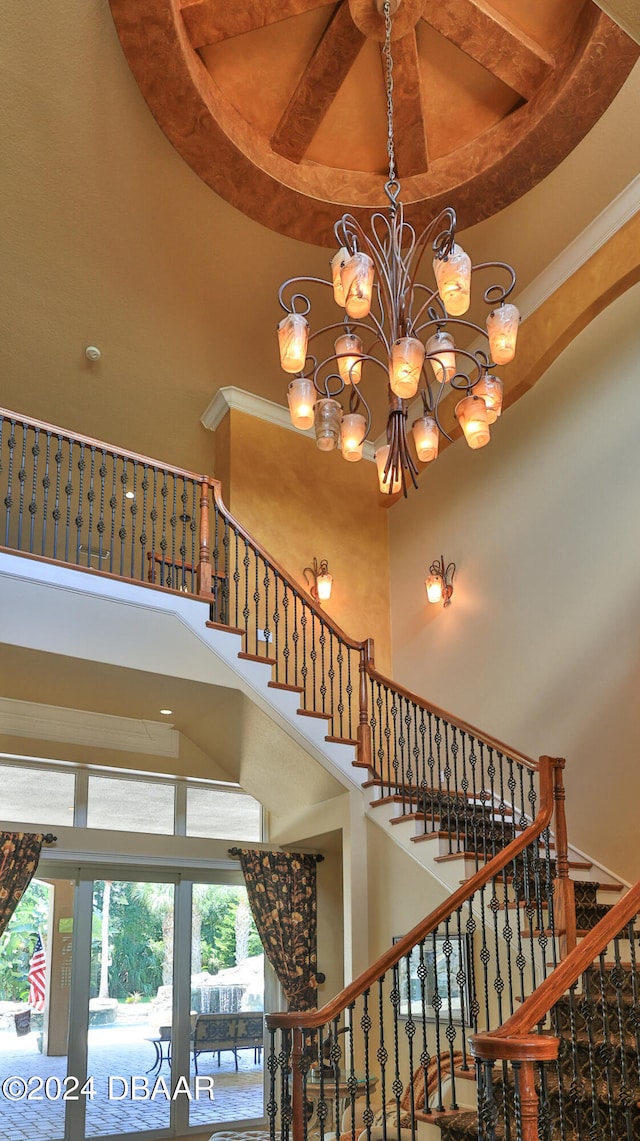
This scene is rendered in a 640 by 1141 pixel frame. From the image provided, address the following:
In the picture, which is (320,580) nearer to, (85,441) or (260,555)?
(260,555)

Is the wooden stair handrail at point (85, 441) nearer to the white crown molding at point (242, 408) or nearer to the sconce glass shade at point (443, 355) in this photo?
the white crown molding at point (242, 408)

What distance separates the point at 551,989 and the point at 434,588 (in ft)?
18.6

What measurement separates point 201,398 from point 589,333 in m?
3.97

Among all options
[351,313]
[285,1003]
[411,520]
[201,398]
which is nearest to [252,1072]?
[285,1003]

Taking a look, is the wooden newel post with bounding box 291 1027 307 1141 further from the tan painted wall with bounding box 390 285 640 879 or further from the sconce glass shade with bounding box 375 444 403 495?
the tan painted wall with bounding box 390 285 640 879

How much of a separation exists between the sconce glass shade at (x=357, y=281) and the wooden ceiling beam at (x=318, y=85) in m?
2.74

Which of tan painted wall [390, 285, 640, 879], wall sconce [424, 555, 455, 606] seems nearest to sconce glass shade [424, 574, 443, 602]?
wall sconce [424, 555, 455, 606]

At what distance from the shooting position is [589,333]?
7598 millimetres

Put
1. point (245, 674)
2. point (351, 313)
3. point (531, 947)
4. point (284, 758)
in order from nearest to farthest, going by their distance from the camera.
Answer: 1. point (351, 313)
2. point (531, 947)
3. point (245, 674)
4. point (284, 758)

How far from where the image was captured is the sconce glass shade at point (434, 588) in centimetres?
883

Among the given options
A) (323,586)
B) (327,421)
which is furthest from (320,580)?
(327,421)

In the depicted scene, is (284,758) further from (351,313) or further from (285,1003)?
(351,313)

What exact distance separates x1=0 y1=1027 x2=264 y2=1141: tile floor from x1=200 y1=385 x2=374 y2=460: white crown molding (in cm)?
599

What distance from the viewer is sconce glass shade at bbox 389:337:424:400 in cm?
456
